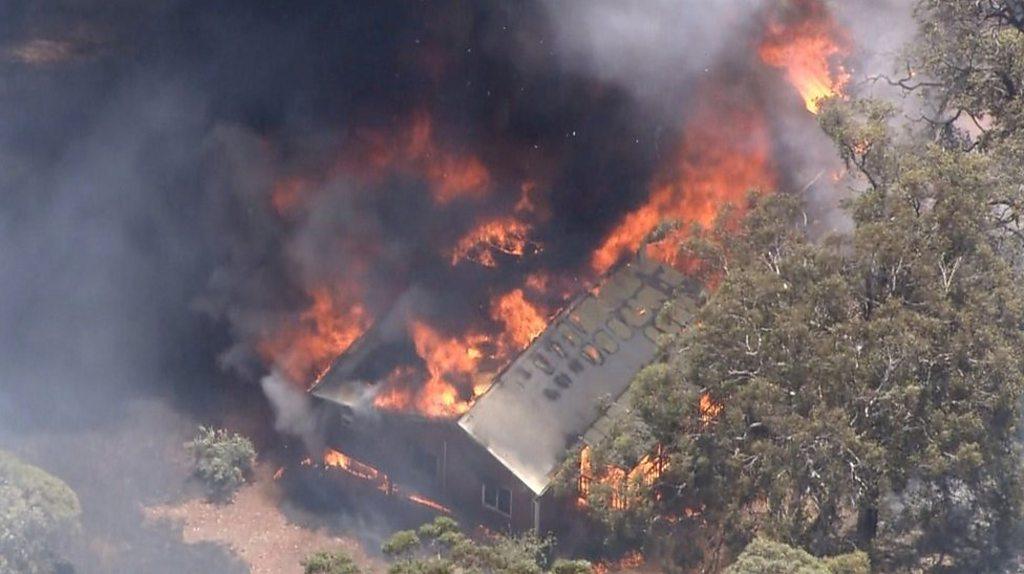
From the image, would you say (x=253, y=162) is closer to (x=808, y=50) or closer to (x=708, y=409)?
(x=808, y=50)

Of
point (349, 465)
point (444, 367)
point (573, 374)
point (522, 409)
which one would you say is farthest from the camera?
point (349, 465)

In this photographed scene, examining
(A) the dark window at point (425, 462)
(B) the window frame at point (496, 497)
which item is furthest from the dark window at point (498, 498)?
(A) the dark window at point (425, 462)

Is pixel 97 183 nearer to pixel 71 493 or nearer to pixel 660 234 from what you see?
pixel 71 493

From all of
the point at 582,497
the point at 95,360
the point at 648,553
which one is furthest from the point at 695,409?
the point at 95,360

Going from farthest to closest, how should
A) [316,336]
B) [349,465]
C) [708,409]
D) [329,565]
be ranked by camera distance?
[316,336] < [349,465] < [708,409] < [329,565]

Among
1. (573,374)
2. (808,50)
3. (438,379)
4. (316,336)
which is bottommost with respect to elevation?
(573,374)

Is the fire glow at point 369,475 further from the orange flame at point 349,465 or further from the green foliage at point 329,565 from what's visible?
the green foliage at point 329,565

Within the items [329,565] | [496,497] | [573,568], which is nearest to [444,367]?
[496,497]
